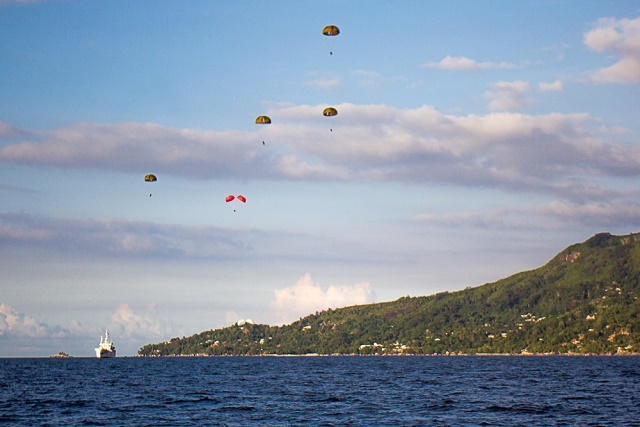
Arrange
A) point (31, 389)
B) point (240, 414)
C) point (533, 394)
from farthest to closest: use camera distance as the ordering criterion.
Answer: point (31, 389) < point (533, 394) < point (240, 414)

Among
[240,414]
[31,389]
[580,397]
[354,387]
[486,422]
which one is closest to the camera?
[486,422]

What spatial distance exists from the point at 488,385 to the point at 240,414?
64123 mm

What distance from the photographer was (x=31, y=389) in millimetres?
143375

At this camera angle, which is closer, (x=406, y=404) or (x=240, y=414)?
(x=240, y=414)

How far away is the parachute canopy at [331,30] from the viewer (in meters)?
97.6

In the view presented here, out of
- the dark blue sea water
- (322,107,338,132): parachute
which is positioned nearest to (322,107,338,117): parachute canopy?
(322,107,338,132): parachute

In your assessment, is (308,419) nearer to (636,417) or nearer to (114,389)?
(636,417)

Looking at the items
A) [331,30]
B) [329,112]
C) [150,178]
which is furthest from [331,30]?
[150,178]

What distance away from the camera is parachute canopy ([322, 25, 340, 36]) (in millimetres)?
97562

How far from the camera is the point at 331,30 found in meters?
98.0

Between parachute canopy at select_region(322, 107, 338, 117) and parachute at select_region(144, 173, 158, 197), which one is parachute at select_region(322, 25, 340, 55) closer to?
parachute canopy at select_region(322, 107, 338, 117)

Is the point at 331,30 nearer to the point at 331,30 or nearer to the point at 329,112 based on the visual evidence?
the point at 331,30

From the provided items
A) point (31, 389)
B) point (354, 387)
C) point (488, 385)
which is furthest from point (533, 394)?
point (31, 389)

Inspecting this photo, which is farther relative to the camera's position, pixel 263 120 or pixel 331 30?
pixel 263 120
